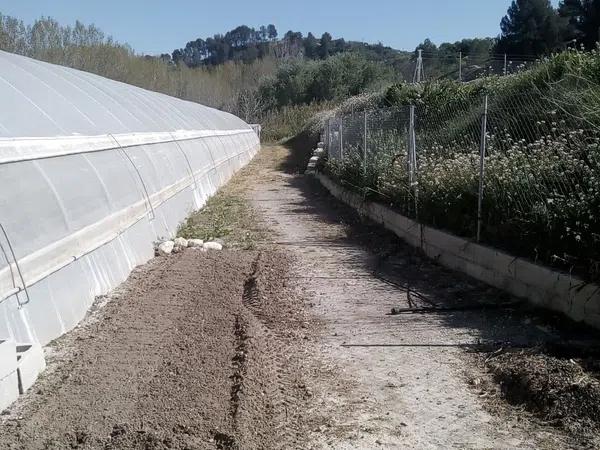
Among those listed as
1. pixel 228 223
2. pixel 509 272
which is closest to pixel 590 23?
pixel 228 223

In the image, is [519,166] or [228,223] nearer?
[519,166]

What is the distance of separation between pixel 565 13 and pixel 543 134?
29.9 m

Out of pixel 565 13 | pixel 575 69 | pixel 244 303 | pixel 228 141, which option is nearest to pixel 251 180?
pixel 228 141

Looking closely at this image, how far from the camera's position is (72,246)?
656 cm

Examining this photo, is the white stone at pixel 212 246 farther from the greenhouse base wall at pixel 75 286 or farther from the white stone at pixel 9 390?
the white stone at pixel 9 390

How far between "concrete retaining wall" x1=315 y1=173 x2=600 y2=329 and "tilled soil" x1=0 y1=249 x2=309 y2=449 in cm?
221

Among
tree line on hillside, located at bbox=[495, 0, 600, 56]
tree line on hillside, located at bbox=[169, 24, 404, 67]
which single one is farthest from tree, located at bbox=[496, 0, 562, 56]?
tree line on hillside, located at bbox=[169, 24, 404, 67]

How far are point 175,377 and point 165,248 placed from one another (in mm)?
4898

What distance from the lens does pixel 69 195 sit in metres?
7.05

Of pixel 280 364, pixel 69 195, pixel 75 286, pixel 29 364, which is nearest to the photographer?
pixel 29 364

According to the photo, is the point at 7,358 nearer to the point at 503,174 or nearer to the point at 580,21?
the point at 503,174

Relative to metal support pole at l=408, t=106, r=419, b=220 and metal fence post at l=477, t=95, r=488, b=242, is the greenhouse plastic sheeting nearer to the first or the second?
metal support pole at l=408, t=106, r=419, b=220

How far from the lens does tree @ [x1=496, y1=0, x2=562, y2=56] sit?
33.6 metres

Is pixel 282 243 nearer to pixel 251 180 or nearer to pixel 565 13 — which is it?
pixel 251 180
